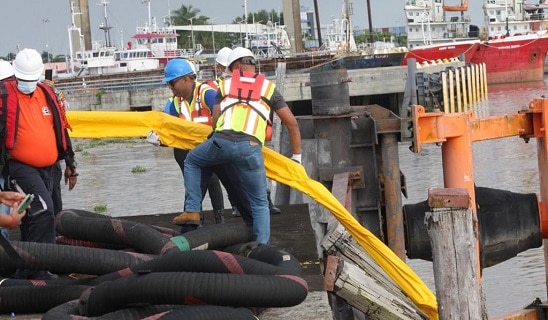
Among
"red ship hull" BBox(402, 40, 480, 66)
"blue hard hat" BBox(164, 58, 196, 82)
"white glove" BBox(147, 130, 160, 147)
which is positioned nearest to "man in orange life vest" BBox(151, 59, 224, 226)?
"blue hard hat" BBox(164, 58, 196, 82)

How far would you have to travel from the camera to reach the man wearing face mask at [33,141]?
7.73m

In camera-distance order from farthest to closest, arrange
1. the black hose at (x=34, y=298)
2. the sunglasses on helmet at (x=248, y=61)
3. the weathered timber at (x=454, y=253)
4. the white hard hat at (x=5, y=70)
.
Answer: the white hard hat at (x=5, y=70) < the sunglasses on helmet at (x=248, y=61) < the weathered timber at (x=454, y=253) < the black hose at (x=34, y=298)

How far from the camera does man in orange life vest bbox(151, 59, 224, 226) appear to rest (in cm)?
930

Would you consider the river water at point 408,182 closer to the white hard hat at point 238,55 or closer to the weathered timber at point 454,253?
the weathered timber at point 454,253

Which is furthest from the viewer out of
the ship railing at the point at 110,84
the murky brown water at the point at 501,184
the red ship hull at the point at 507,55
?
the red ship hull at the point at 507,55

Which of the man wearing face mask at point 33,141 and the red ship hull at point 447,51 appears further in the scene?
the red ship hull at point 447,51

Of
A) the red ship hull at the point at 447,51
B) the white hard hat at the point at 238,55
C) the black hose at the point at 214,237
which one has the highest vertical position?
the red ship hull at the point at 447,51

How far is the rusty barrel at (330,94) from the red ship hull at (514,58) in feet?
201

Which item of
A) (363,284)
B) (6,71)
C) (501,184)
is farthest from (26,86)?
(501,184)

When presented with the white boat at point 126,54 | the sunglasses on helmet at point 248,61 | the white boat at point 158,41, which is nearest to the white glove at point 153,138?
the sunglasses on helmet at point 248,61

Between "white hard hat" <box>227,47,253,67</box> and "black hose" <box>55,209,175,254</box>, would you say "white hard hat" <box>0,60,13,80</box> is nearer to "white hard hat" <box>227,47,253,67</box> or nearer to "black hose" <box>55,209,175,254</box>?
"black hose" <box>55,209,175,254</box>

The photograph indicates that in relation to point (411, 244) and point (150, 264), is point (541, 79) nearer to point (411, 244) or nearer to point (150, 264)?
point (411, 244)

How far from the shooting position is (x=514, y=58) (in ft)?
240

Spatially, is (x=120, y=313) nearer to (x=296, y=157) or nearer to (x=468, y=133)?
(x=296, y=157)
